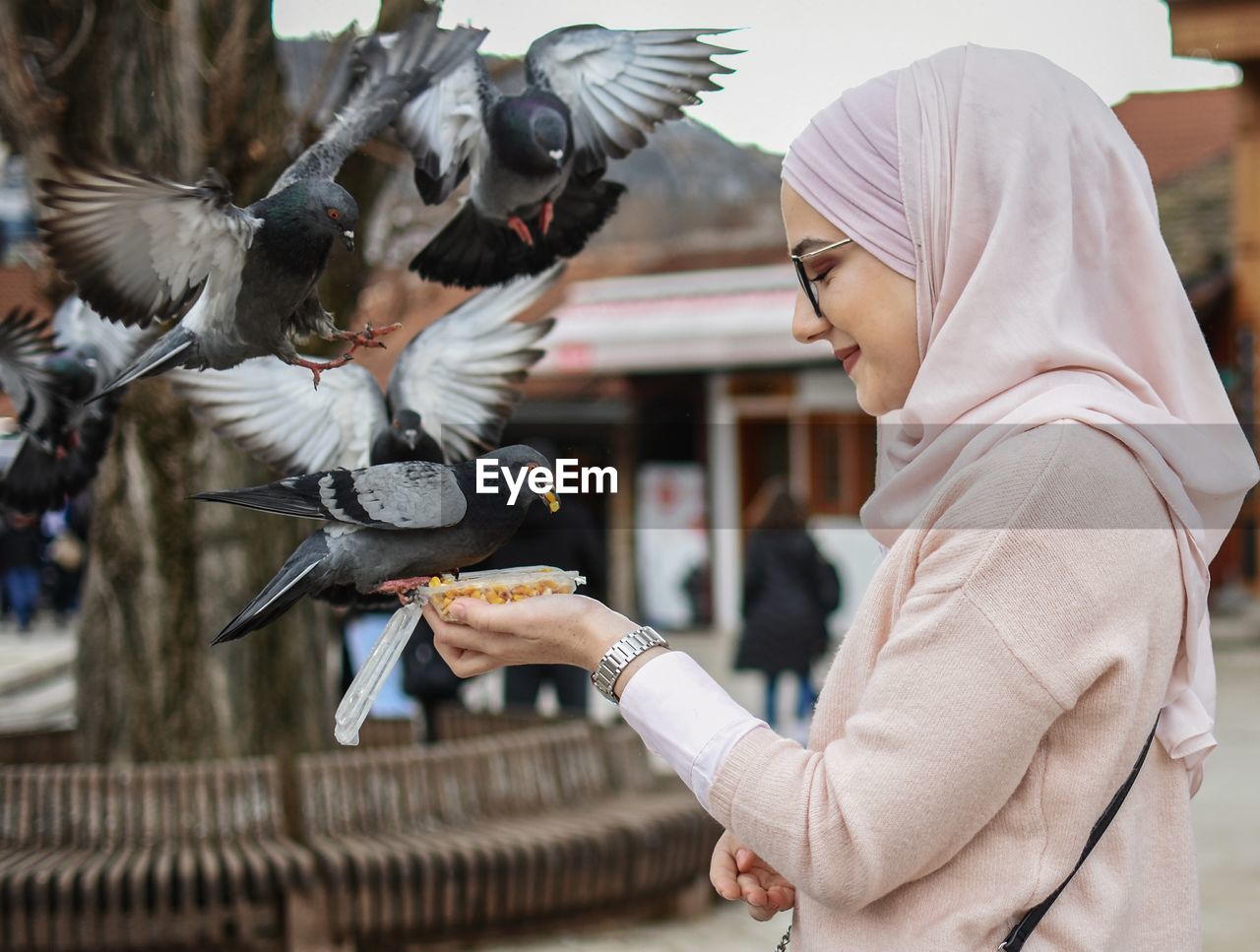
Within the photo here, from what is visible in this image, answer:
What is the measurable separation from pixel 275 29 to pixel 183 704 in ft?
9.19

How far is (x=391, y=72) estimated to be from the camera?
162cm

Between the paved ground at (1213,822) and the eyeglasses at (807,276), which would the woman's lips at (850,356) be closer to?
the eyeglasses at (807,276)

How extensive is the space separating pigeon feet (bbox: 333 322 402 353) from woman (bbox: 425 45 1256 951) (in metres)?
0.48

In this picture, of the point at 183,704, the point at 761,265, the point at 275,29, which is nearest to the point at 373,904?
the point at 183,704

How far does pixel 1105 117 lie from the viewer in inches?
48.1

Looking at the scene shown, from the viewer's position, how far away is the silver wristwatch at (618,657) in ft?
4.09

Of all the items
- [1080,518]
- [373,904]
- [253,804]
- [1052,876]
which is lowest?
[373,904]

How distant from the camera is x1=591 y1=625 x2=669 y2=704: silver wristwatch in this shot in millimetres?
1247

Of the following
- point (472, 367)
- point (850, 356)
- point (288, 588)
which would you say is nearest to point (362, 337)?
point (472, 367)

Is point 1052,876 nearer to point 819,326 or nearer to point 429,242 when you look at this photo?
point 819,326

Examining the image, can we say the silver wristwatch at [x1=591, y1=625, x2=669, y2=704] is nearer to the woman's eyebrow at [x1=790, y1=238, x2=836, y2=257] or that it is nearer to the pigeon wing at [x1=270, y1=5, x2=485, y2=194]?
the woman's eyebrow at [x1=790, y1=238, x2=836, y2=257]

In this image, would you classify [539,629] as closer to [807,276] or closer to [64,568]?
[807,276]

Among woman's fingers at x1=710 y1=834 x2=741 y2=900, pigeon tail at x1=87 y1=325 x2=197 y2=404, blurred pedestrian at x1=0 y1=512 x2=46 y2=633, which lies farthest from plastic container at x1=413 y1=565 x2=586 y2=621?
blurred pedestrian at x1=0 y1=512 x2=46 y2=633

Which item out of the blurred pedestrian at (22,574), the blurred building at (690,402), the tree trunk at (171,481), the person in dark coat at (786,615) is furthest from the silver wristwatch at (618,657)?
the blurred pedestrian at (22,574)
